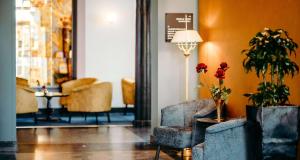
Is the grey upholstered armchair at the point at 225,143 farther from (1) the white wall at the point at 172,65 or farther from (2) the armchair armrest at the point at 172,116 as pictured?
(1) the white wall at the point at 172,65

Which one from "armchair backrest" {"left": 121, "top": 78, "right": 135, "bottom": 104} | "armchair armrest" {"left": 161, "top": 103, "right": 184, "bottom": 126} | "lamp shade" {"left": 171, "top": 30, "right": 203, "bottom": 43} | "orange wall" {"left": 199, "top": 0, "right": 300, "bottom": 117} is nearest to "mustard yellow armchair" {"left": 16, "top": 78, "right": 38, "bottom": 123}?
"armchair backrest" {"left": 121, "top": 78, "right": 135, "bottom": 104}

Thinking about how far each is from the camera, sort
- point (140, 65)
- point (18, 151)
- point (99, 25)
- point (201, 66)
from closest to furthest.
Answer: point (201, 66)
point (18, 151)
point (140, 65)
point (99, 25)

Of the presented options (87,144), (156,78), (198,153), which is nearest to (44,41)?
(87,144)

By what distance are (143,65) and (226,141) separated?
5.91 metres

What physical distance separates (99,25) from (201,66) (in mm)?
7716

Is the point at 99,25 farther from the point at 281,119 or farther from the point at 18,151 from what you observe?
the point at 281,119

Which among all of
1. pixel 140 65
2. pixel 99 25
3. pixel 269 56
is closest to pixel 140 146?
pixel 140 65

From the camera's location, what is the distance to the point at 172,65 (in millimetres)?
8359

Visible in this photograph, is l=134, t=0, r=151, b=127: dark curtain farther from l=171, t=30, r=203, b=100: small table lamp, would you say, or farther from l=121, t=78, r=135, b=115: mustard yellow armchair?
l=171, t=30, r=203, b=100: small table lamp

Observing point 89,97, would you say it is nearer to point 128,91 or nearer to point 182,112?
point 128,91

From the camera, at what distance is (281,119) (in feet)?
15.3

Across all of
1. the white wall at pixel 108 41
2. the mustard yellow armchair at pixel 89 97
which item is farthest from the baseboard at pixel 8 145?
the white wall at pixel 108 41

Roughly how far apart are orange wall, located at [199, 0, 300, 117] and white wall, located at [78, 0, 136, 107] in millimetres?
5874

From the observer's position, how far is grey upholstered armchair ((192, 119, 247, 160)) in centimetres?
514
